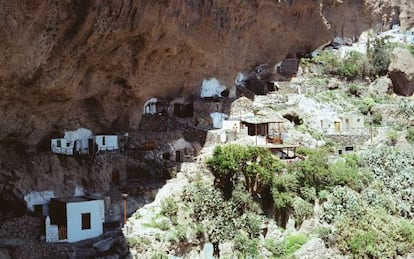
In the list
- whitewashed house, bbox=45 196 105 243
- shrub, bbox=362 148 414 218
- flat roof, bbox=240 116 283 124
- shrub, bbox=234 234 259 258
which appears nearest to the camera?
whitewashed house, bbox=45 196 105 243

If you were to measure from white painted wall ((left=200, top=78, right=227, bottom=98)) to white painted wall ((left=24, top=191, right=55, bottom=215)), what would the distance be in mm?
10521

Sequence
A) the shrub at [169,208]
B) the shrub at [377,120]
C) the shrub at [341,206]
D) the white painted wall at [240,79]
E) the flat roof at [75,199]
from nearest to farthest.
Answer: the flat roof at [75,199]
the shrub at [169,208]
the shrub at [341,206]
the shrub at [377,120]
the white painted wall at [240,79]

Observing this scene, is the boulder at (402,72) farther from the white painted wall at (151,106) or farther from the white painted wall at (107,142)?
the white painted wall at (107,142)

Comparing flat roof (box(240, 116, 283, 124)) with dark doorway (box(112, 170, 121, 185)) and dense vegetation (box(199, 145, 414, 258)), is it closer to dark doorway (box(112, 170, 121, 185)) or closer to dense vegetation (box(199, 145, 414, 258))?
dense vegetation (box(199, 145, 414, 258))

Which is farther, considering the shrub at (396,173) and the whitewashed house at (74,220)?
the shrub at (396,173)

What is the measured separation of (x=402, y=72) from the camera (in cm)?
3384

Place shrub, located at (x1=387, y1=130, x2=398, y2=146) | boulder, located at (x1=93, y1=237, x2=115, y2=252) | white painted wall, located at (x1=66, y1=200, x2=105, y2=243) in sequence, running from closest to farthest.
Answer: boulder, located at (x1=93, y1=237, x2=115, y2=252)
white painted wall, located at (x1=66, y1=200, x2=105, y2=243)
shrub, located at (x1=387, y1=130, x2=398, y2=146)

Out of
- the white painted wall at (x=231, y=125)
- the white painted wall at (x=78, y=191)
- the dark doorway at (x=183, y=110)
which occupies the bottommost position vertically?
the white painted wall at (x=78, y=191)

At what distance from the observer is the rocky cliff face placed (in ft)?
56.0

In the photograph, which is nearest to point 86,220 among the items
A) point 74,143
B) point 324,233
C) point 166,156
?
point 74,143

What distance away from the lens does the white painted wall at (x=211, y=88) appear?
27953 mm

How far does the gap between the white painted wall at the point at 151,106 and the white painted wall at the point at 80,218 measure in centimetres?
719

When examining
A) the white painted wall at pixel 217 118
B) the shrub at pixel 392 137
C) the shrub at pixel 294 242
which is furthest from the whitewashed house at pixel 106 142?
the shrub at pixel 392 137

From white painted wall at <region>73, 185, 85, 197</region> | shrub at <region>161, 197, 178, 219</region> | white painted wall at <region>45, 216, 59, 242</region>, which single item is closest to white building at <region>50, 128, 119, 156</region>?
white painted wall at <region>73, 185, 85, 197</region>
